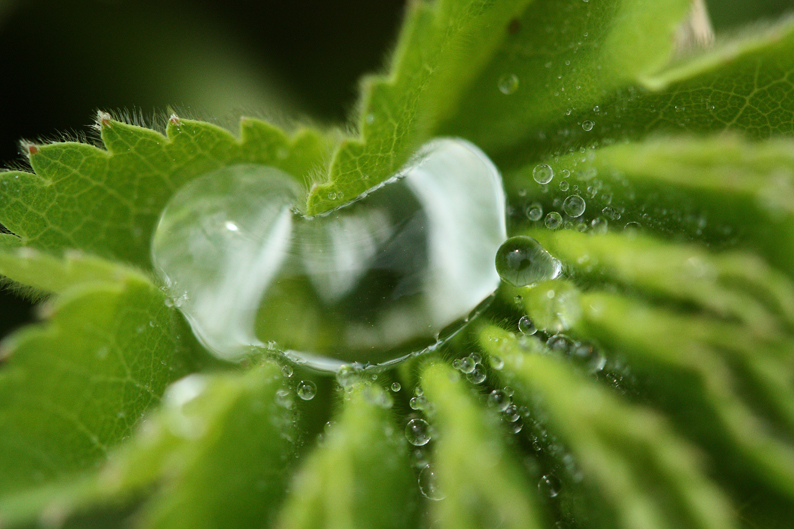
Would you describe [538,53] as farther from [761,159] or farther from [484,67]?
[761,159]

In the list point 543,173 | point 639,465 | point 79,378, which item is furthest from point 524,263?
point 79,378

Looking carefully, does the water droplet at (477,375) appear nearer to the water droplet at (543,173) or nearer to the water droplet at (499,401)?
the water droplet at (499,401)

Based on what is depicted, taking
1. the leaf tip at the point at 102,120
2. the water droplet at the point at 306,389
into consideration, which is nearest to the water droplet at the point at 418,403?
the water droplet at the point at 306,389

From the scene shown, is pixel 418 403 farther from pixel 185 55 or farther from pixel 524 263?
pixel 185 55

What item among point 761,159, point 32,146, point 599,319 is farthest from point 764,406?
point 32,146

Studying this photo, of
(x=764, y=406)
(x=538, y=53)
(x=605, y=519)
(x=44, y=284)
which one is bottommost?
(x=605, y=519)
